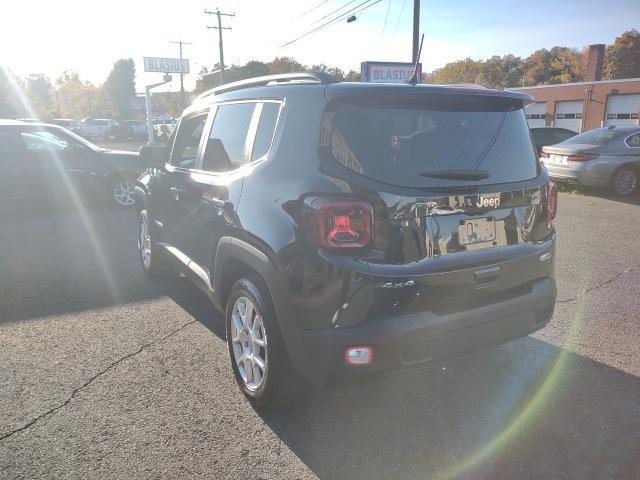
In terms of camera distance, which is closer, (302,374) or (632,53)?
(302,374)

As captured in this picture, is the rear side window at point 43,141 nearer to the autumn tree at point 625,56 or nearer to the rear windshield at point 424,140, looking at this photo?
the rear windshield at point 424,140

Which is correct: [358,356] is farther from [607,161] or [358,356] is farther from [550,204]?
[607,161]

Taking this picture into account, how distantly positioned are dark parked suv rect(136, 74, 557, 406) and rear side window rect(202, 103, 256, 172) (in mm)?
30

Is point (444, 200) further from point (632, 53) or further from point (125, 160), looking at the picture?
point (632, 53)

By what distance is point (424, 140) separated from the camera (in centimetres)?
260

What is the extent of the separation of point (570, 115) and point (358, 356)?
43244 millimetres

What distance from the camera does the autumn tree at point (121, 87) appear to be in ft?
319

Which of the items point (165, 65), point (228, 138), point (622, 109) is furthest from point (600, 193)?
point (165, 65)

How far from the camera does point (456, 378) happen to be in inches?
129

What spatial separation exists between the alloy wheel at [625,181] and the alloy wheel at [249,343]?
10090 millimetres

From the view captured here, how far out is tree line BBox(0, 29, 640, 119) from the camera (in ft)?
196

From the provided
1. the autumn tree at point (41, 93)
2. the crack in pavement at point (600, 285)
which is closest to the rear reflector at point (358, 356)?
the crack in pavement at point (600, 285)

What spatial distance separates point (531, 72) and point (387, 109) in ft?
272

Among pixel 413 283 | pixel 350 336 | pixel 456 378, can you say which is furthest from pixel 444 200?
pixel 456 378
